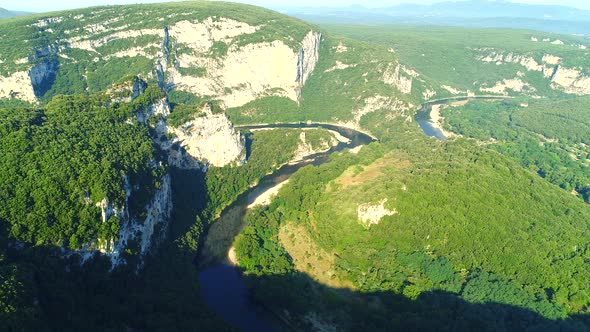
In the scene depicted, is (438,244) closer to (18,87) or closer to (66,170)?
(66,170)

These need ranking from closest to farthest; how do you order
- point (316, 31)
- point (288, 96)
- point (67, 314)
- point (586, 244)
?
point (67, 314) → point (586, 244) → point (288, 96) → point (316, 31)

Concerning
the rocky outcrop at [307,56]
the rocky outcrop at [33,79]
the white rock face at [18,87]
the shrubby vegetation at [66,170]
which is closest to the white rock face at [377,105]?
the rocky outcrop at [307,56]

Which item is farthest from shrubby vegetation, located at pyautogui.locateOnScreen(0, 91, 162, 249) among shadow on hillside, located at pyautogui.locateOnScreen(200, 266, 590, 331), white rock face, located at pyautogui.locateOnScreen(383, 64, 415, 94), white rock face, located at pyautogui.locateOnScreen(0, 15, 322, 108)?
white rock face, located at pyautogui.locateOnScreen(383, 64, 415, 94)

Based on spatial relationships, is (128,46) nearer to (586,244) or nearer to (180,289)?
(180,289)

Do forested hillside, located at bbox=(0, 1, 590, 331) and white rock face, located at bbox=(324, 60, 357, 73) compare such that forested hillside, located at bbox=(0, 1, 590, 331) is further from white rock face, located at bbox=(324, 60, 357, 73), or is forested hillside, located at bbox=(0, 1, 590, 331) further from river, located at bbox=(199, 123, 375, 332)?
white rock face, located at bbox=(324, 60, 357, 73)

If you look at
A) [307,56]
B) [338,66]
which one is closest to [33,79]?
[307,56]

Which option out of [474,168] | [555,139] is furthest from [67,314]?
[555,139]
